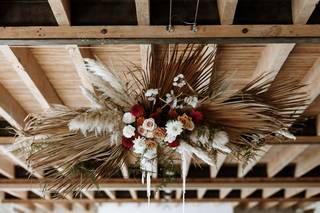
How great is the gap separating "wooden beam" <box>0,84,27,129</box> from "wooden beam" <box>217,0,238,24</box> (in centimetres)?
204

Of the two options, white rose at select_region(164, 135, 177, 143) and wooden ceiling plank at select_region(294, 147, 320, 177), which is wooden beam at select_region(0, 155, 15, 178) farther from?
white rose at select_region(164, 135, 177, 143)

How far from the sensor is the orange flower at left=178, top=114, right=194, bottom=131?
8.93 ft

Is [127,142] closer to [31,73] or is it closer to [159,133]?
[159,133]

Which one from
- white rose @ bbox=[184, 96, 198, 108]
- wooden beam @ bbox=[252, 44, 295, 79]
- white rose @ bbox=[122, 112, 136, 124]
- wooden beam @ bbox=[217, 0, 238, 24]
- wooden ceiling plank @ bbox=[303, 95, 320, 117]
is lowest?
white rose @ bbox=[122, 112, 136, 124]

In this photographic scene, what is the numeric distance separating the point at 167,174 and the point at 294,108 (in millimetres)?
833

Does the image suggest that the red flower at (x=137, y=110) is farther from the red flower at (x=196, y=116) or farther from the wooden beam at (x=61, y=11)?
the wooden beam at (x=61, y=11)

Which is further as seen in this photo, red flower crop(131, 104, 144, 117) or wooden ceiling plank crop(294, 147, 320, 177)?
wooden ceiling plank crop(294, 147, 320, 177)

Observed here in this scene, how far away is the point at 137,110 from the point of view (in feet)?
9.01

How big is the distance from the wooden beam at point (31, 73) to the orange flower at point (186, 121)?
1.19 meters

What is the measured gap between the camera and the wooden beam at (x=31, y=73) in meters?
3.31

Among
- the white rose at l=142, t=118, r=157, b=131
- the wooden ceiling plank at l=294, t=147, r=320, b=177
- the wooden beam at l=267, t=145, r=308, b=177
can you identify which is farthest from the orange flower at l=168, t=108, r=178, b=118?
the wooden ceiling plank at l=294, t=147, r=320, b=177

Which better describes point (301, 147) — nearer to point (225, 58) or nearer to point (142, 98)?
point (225, 58)

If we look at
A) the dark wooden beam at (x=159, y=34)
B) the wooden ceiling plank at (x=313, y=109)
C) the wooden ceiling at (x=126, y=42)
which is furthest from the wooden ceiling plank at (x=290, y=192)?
the dark wooden beam at (x=159, y=34)

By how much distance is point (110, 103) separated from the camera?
2795 mm
